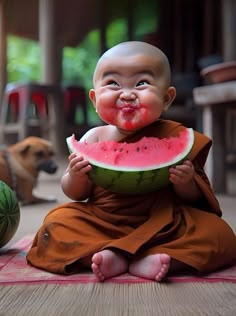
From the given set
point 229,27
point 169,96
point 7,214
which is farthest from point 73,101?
point 169,96

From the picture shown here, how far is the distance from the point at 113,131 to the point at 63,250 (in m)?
0.44

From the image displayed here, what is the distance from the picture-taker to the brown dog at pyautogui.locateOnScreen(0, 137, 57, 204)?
3.44m

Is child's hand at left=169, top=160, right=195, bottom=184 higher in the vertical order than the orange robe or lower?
higher

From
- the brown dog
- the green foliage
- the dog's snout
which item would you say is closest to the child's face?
the brown dog

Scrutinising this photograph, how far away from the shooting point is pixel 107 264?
56.2 inches

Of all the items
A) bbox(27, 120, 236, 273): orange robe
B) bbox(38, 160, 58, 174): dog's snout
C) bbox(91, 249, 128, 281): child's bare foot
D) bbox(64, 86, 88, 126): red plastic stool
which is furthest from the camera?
bbox(64, 86, 88, 126): red plastic stool

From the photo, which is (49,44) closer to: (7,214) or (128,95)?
(7,214)

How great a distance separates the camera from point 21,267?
161 cm

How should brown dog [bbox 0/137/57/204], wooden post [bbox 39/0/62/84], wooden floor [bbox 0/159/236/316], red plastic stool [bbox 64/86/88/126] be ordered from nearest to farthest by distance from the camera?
wooden floor [bbox 0/159/236/316], brown dog [bbox 0/137/57/204], wooden post [bbox 39/0/62/84], red plastic stool [bbox 64/86/88/126]

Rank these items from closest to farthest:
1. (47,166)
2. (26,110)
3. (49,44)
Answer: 1. (47,166)
2. (26,110)
3. (49,44)

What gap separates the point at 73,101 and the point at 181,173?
21.9ft

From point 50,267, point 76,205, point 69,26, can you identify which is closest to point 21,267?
point 50,267

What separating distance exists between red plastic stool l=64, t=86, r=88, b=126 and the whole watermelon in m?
6.11

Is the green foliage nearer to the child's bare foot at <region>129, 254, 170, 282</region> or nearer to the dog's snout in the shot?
the dog's snout
